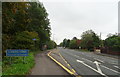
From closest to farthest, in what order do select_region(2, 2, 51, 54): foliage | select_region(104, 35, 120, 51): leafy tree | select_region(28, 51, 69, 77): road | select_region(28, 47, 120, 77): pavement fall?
select_region(2, 2, 51, 54): foliage < select_region(28, 51, 69, 77): road < select_region(28, 47, 120, 77): pavement < select_region(104, 35, 120, 51): leafy tree

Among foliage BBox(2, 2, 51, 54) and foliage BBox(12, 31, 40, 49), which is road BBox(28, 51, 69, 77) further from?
foliage BBox(12, 31, 40, 49)

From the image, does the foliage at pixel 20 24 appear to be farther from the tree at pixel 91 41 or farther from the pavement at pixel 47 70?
the tree at pixel 91 41

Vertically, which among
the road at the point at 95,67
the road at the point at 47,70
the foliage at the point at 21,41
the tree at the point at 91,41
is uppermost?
the tree at the point at 91,41

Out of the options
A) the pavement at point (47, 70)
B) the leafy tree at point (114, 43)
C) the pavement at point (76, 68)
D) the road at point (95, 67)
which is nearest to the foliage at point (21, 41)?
the pavement at point (76, 68)

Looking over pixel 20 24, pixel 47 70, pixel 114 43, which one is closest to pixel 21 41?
pixel 20 24

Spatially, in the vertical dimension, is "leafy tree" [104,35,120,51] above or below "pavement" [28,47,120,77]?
above

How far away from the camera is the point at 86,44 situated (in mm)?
83000

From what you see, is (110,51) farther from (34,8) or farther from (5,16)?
(5,16)

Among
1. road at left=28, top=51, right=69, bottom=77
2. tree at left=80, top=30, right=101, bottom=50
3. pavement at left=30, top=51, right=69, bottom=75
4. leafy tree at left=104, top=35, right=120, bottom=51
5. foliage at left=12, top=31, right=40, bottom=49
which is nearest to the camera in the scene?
road at left=28, top=51, right=69, bottom=77

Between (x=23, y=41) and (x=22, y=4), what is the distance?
14.4 meters

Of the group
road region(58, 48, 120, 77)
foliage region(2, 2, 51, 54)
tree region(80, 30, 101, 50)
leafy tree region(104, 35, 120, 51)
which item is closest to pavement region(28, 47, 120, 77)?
road region(58, 48, 120, 77)

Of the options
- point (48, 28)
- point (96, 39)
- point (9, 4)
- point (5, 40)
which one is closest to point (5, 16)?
point (9, 4)

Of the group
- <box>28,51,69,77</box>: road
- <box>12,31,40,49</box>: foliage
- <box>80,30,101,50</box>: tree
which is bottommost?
<box>28,51,69,77</box>: road

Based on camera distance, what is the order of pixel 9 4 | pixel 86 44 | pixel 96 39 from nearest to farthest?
pixel 9 4 → pixel 96 39 → pixel 86 44
